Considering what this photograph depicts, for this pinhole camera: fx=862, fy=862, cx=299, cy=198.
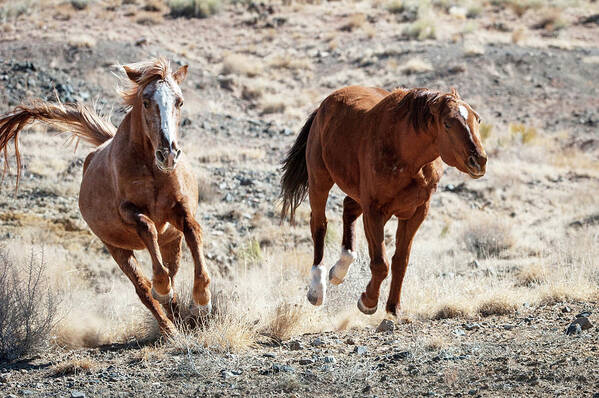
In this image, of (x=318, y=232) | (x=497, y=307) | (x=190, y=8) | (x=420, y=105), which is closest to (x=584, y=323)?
(x=497, y=307)

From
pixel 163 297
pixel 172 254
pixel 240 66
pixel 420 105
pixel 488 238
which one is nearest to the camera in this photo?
pixel 420 105

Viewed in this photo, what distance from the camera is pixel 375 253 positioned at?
759 cm

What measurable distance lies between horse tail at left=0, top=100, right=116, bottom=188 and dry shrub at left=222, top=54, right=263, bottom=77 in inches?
826

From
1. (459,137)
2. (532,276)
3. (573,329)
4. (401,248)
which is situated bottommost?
(532,276)

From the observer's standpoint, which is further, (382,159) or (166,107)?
(382,159)

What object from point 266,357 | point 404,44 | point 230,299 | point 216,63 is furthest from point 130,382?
point 404,44

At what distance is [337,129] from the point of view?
8250 mm

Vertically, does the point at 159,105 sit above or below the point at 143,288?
above

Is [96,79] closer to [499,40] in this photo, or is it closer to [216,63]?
[216,63]

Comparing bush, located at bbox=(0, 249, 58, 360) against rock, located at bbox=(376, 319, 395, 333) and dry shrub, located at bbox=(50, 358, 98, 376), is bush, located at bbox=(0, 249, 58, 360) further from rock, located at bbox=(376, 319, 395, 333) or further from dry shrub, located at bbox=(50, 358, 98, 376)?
rock, located at bbox=(376, 319, 395, 333)

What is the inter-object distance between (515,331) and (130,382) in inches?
134

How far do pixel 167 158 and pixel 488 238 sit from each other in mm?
8589

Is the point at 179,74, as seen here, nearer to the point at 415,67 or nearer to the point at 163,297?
the point at 163,297

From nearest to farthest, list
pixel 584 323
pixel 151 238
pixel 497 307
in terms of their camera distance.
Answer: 1. pixel 584 323
2. pixel 151 238
3. pixel 497 307
